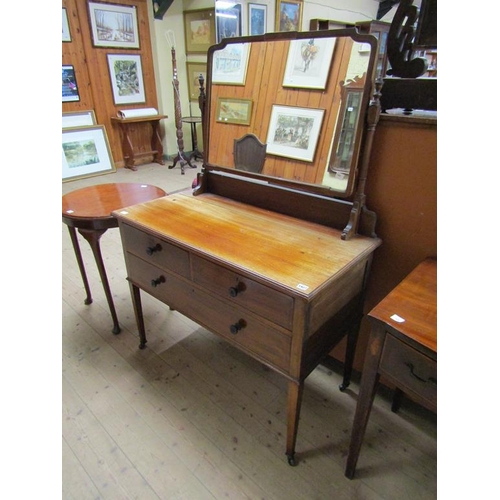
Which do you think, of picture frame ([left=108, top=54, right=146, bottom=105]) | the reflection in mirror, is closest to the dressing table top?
the reflection in mirror

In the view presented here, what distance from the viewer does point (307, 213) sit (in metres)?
1.32

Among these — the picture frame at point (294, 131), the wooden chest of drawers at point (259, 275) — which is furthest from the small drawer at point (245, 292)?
the picture frame at point (294, 131)

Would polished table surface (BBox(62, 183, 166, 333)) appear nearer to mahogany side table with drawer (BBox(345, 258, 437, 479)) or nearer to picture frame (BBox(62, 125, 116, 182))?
mahogany side table with drawer (BBox(345, 258, 437, 479))

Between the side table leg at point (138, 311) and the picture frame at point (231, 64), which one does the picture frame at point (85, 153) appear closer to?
the side table leg at point (138, 311)

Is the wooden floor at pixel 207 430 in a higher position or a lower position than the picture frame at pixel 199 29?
lower

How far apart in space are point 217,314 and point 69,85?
4.28 m

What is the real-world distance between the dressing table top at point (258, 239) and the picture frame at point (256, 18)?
4.45 metres

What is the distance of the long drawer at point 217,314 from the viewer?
1.06 m

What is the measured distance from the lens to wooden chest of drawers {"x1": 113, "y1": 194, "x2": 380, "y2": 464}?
3.24 ft
